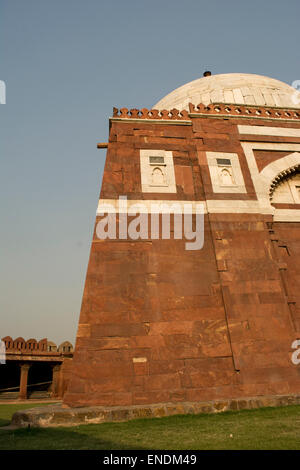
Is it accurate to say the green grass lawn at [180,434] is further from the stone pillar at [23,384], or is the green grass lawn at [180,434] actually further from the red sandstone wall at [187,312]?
the stone pillar at [23,384]

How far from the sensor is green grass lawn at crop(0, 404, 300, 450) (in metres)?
3.67

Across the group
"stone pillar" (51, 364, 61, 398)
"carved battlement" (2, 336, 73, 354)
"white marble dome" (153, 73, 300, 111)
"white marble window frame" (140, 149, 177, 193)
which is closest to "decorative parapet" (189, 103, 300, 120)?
"white marble dome" (153, 73, 300, 111)

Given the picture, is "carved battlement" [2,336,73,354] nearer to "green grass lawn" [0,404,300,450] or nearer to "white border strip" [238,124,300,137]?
"green grass lawn" [0,404,300,450]

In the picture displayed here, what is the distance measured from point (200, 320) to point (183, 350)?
75 centimetres

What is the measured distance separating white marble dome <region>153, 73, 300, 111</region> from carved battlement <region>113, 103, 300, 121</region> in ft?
4.18

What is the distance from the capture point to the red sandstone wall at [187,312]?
Answer: 596 centimetres

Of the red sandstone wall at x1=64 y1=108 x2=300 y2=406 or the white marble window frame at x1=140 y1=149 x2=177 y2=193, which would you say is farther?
the white marble window frame at x1=140 y1=149 x2=177 y2=193

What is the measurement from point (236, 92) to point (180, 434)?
40.9 ft

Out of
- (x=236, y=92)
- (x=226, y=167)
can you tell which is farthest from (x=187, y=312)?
(x=236, y=92)

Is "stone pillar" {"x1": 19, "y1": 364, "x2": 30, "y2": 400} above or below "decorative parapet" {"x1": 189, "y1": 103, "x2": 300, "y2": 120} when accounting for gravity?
below

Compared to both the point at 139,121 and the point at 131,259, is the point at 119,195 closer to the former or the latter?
the point at 131,259

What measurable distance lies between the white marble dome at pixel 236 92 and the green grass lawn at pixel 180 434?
10875 millimetres

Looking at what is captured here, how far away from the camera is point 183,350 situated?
6.31 meters
